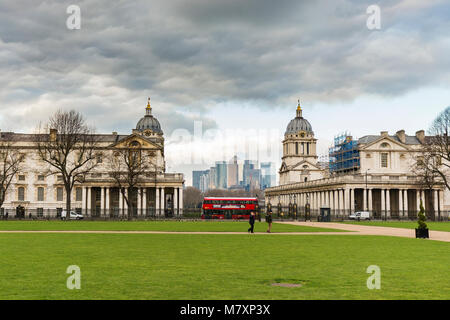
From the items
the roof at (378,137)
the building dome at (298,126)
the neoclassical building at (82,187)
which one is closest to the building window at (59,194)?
the neoclassical building at (82,187)

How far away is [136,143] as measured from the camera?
98.9 m

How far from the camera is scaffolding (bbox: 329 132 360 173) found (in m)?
111

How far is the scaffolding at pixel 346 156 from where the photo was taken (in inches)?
4366

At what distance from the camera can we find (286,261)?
18.5 meters

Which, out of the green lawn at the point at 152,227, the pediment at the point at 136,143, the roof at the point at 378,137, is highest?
the roof at the point at 378,137

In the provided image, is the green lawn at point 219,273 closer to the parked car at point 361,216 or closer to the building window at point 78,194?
the parked car at point 361,216

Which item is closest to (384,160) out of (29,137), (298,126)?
(298,126)

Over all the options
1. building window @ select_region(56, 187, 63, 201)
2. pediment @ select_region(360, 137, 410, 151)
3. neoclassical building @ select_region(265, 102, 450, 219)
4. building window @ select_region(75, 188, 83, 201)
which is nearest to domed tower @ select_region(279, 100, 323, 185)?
neoclassical building @ select_region(265, 102, 450, 219)

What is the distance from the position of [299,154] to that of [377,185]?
56971 millimetres

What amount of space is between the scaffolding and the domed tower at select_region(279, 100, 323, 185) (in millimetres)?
13192

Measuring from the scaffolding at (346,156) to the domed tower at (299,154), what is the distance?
13192 mm

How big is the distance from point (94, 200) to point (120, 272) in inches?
3435
